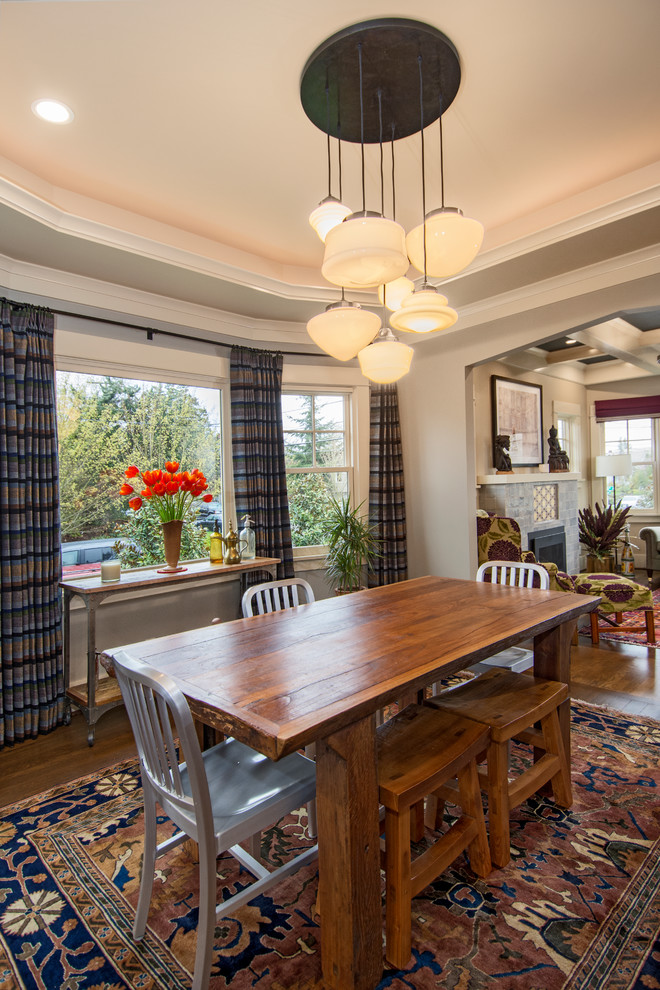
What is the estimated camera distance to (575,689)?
324 cm

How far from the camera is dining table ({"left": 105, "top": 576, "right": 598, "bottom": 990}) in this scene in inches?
50.4

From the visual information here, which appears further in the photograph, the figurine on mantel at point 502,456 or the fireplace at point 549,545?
the fireplace at point 549,545

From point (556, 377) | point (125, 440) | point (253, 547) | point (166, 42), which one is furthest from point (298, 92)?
point (556, 377)

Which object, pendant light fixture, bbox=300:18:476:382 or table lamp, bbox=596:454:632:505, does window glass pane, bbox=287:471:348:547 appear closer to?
pendant light fixture, bbox=300:18:476:382

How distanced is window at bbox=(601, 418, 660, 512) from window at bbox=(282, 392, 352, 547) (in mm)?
4773

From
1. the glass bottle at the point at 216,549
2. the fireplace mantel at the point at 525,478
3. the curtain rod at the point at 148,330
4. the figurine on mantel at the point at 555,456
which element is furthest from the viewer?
the figurine on mantel at the point at 555,456

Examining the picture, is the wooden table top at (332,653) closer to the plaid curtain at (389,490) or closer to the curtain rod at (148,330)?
the plaid curtain at (389,490)

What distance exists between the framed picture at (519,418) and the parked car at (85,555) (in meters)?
3.87

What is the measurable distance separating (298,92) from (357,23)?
36cm

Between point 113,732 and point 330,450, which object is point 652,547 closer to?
point 330,450

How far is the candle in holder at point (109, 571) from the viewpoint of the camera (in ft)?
9.75

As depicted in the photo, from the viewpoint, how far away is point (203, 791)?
4.09ft

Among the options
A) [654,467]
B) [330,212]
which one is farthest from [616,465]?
[330,212]

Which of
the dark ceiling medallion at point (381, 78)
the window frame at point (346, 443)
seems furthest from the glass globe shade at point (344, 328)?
the window frame at point (346, 443)
